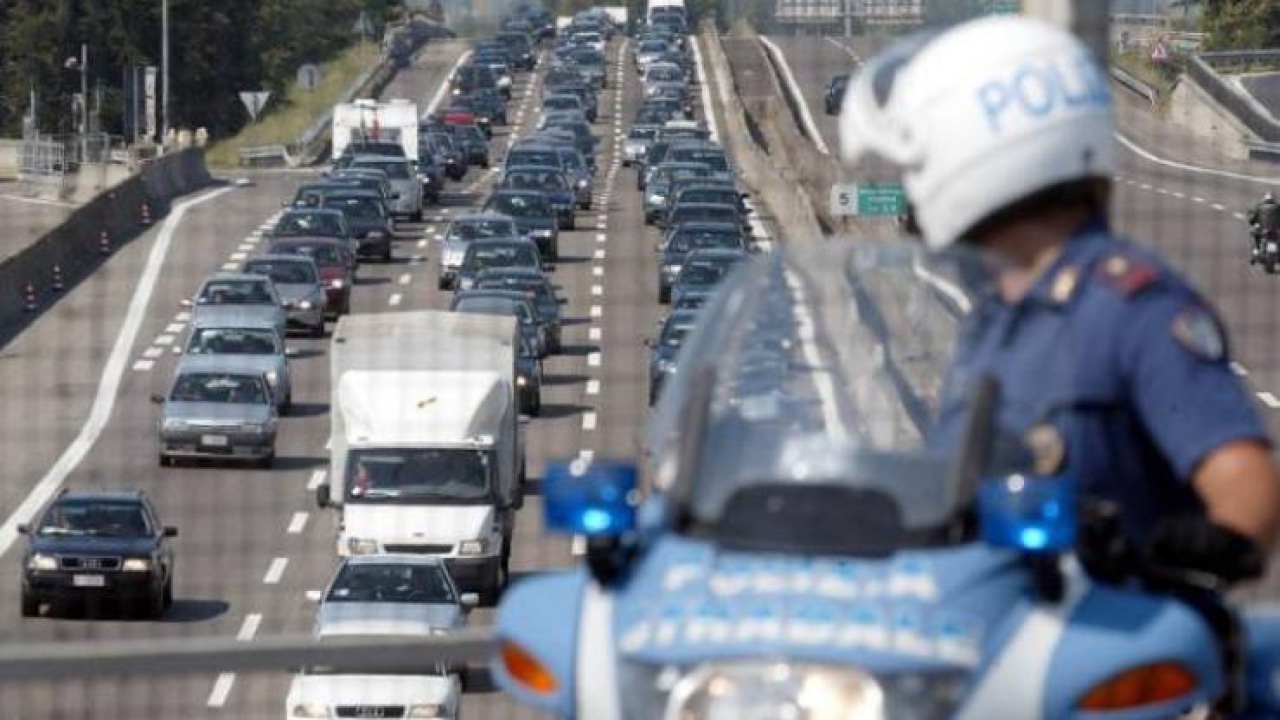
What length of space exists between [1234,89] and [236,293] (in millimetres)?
12338

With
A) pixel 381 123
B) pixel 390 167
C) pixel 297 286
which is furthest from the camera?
pixel 381 123

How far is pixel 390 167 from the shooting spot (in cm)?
5194

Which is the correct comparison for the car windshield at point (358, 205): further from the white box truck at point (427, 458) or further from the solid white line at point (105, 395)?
the white box truck at point (427, 458)

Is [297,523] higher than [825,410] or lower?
lower

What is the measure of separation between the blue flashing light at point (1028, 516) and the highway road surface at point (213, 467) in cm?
1566

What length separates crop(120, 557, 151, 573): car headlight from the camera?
24.2 m

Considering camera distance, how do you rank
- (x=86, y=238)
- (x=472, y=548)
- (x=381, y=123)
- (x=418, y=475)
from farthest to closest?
(x=381, y=123) < (x=86, y=238) < (x=418, y=475) < (x=472, y=548)

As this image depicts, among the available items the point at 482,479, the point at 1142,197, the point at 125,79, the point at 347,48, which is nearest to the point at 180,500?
the point at 482,479

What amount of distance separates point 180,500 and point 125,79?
116ft

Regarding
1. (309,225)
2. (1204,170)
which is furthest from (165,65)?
(1204,170)

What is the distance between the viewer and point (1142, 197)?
30.8 metres

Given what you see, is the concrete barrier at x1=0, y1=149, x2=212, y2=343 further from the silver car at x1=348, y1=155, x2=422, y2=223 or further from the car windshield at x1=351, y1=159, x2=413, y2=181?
the silver car at x1=348, y1=155, x2=422, y2=223

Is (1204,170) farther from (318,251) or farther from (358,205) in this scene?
(358,205)

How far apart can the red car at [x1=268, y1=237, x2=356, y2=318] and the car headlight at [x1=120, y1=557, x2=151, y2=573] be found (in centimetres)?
1558
